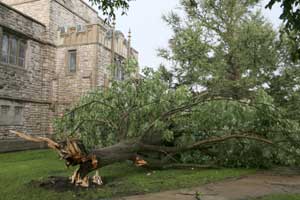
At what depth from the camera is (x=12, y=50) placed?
526 inches

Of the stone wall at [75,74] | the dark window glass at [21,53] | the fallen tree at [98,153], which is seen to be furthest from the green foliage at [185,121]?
the stone wall at [75,74]

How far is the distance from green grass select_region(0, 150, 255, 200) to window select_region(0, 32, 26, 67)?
6.74m

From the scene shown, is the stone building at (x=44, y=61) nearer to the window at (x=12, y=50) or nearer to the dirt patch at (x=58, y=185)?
the window at (x=12, y=50)

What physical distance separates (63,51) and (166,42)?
5762mm

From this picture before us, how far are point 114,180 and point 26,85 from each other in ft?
31.2

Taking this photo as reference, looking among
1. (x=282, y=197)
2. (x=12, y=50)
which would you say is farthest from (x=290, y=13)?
(x=12, y=50)

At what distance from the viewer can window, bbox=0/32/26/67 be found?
42.4 feet

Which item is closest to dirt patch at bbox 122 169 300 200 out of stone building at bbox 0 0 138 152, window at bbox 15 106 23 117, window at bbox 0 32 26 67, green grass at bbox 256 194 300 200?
green grass at bbox 256 194 300 200

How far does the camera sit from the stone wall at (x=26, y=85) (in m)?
12.8

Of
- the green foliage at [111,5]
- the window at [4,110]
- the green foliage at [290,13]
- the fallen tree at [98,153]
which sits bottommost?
the fallen tree at [98,153]

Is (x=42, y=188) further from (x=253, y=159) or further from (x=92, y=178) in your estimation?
(x=253, y=159)

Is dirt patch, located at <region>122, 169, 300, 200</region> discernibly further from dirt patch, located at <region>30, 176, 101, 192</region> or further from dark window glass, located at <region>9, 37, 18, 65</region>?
dark window glass, located at <region>9, 37, 18, 65</region>

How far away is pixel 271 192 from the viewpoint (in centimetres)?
566

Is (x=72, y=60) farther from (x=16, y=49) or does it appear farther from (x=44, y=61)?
(x=16, y=49)
